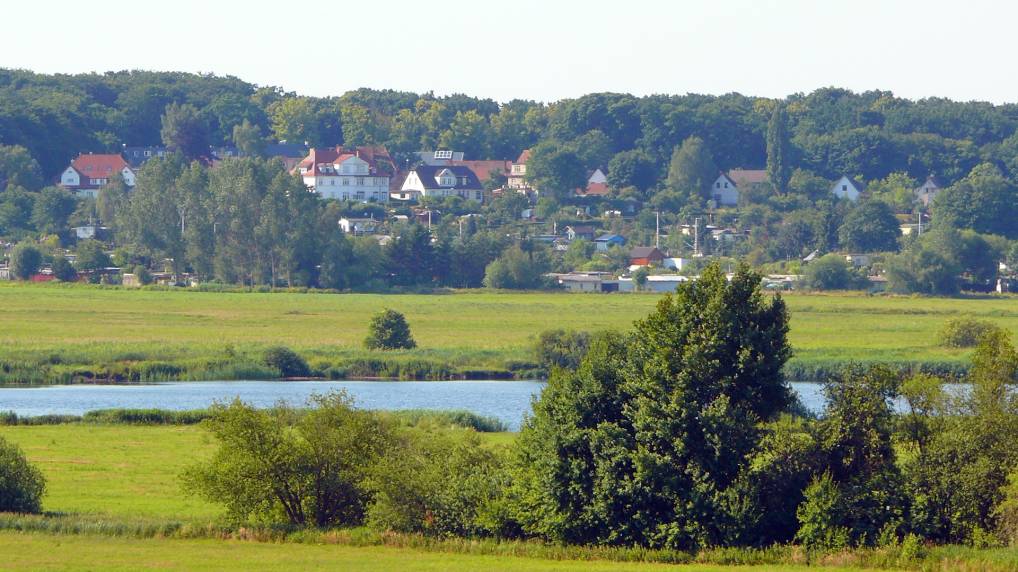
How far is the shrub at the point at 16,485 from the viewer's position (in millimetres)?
36469

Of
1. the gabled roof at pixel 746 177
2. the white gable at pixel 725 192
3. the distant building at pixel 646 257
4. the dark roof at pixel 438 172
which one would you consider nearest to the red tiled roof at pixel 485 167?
the dark roof at pixel 438 172

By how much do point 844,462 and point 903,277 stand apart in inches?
3314

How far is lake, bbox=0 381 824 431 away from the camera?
5891 centimetres

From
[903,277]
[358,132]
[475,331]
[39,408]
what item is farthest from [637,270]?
[358,132]

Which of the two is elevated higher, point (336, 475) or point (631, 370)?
point (631, 370)

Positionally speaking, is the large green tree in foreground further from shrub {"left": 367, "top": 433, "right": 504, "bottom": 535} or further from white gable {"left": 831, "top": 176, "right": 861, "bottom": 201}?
white gable {"left": 831, "top": 176, "right": 861, "bottom": 201}

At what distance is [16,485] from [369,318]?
56.5 m

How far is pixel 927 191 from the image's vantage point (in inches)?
7269

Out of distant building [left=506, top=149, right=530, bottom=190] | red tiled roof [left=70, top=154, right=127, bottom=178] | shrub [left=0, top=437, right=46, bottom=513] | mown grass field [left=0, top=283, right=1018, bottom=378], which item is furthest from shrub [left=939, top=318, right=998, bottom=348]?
red tiled roof [left=70, top=154, right=127, bottom=178]

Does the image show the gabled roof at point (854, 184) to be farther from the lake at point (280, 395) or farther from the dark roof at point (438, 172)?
the lake at point (280, 395)

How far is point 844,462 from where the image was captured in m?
34.0

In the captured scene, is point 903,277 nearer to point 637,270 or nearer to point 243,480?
point 637,270

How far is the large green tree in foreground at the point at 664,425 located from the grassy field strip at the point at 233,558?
1659mm

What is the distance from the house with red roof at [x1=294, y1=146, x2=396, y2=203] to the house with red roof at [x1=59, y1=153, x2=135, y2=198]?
61.6ft
